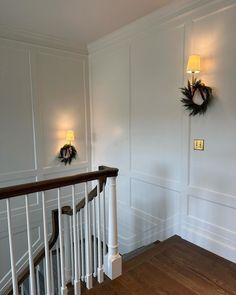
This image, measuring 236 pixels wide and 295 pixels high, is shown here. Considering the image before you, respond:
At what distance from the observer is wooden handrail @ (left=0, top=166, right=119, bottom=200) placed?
4.48 ft

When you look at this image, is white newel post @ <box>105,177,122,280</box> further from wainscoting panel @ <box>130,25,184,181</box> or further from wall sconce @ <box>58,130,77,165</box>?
wall sconce @ <box>58,130,77,165</box>

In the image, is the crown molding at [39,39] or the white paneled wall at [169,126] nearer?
the white paneled wall at [169,126]

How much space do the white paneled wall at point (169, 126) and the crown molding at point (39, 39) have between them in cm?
26

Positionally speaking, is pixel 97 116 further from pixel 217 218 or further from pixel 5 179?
pixel 217 218

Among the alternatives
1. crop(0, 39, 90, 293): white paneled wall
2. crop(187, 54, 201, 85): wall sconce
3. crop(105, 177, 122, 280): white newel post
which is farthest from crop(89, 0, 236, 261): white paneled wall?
crop(105, 177, 122, 280): white newel post

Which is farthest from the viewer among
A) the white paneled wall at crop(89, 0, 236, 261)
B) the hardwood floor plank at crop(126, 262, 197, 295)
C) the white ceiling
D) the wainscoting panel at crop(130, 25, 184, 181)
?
the wainscoting panel at crop(130, 25, 184, 181)

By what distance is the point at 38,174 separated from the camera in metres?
3.57

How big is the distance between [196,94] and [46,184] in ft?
5.64

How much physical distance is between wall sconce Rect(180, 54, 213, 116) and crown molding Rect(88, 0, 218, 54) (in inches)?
22.5

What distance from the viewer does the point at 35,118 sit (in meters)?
3.46

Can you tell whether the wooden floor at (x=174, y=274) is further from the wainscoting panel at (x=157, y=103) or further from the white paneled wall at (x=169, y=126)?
the wainscoting panel at (x=157, y=103)

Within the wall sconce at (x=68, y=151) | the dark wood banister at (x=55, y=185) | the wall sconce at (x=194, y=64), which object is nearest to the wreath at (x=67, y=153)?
the wall sconce at (x=68, y=151)

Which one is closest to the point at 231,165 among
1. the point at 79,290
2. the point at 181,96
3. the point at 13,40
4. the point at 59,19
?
the point at 181,96

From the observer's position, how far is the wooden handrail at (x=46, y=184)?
4.48 feet
